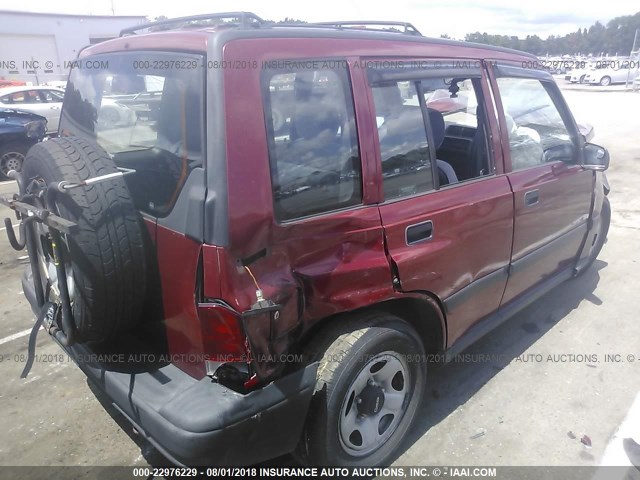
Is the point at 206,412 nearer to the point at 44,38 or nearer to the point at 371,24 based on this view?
the point at 371,24

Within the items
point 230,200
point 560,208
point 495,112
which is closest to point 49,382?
point 230,200

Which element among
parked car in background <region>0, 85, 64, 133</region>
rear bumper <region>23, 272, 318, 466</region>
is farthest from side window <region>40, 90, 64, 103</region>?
rear bumper <region>23, 272, 318, 466</region>

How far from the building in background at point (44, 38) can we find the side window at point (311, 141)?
30542mm

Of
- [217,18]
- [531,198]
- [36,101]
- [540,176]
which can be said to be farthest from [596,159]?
[36,101]

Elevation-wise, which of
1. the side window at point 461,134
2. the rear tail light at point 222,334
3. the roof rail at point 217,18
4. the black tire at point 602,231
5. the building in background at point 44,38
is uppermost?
the building in background at point 44,38

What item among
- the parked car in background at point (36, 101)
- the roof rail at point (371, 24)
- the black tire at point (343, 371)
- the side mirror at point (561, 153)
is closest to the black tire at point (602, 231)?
the side mirror at point (561, 153)

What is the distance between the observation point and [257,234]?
1.81 m

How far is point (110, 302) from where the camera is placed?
197 cm

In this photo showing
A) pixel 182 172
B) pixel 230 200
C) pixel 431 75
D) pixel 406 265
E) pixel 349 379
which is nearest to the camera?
pixel 230 200

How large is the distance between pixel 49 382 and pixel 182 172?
210 cm

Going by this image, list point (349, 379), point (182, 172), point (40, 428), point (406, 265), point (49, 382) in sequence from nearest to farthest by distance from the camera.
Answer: point (182, 172) < point (349, 379) < point (406, 265) < point (40, 428) < point (49, 382)

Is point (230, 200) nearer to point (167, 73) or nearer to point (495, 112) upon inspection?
point (167, 73)

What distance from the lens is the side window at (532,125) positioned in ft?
10.2

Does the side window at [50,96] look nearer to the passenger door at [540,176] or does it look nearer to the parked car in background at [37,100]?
the parked car in background at [37,100]
